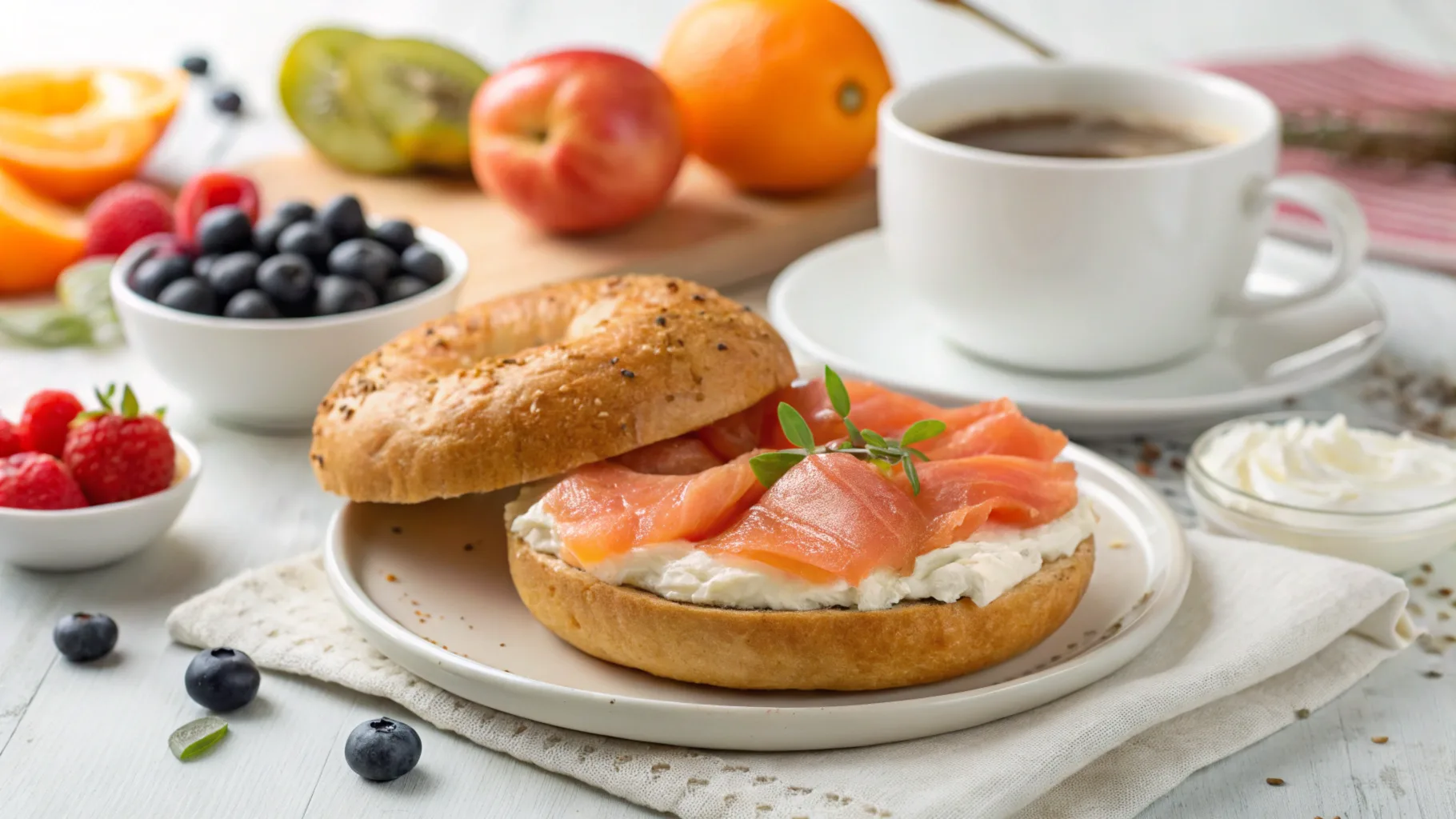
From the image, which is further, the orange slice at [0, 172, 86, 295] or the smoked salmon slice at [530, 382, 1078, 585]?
the orange slice at [0, 172, 86, 295]

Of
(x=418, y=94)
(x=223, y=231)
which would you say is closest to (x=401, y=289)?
(x=223, y=231)

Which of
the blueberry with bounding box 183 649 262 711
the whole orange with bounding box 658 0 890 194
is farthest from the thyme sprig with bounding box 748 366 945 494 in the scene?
the whole orange with bounding box 658 0 890 194

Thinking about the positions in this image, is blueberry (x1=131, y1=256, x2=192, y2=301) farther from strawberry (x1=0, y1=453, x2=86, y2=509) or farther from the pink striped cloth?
the pink striped cloth

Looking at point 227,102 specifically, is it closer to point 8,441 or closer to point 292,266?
point 292,266

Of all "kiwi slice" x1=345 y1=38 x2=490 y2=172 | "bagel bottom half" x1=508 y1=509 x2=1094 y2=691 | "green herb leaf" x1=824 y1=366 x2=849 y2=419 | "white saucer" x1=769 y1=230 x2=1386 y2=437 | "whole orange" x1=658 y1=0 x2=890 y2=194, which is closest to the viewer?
"bagel bottom half" x1=508 y1=509 x2=1094 y2=691

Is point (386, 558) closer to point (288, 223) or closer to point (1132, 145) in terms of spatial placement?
point (288, 223)

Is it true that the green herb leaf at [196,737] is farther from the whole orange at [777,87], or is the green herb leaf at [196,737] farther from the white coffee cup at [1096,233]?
the whole orange at [777,87]

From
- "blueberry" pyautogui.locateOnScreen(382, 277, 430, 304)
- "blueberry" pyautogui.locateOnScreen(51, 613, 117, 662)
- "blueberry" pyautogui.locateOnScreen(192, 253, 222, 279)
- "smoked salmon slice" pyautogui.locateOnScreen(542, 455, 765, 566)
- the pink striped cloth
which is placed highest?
"smoked salmon slice" pyautogui.locateOnScreen(542, 455, 765, 566)
